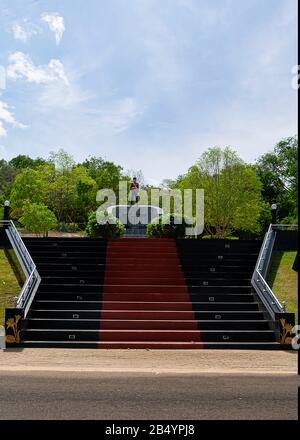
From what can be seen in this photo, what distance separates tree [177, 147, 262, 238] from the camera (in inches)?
1741

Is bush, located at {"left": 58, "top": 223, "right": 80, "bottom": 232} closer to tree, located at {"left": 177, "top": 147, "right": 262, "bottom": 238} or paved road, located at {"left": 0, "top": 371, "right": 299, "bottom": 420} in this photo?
tree, located at {"left": 177, "top": 147, "right": 262, "bottom": 238}

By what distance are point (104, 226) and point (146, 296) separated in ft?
22.1

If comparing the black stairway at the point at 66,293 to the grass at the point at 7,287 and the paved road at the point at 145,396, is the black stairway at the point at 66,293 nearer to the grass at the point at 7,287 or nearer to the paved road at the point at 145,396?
the grass at the point at 7,287

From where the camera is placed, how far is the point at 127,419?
19.9 feet

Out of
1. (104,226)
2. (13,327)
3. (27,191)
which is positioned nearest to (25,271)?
(13,327)

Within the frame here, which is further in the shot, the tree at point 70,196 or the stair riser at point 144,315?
the tree at point 70,196

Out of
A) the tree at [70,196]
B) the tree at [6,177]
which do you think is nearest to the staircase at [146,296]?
the tree at [70,196]

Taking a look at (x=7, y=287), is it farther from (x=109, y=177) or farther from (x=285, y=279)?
(x=109, y=177)

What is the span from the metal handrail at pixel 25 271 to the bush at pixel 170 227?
7079mm

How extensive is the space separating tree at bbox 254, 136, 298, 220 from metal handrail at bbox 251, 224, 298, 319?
157 feet

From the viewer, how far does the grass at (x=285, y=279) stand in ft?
A: 46.0

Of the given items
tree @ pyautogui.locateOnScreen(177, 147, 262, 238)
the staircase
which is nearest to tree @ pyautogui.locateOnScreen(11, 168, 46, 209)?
tree @ pyautogui.locateOnScreen(177, 147, 262, 238)

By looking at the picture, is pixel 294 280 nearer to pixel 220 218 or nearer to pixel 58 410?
pixel 58 410
